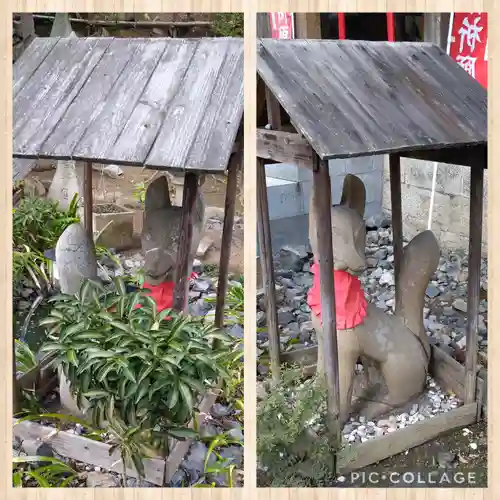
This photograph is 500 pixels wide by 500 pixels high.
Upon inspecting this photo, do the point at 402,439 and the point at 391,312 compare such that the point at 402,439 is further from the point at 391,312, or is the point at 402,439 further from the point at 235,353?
the point at 391,312

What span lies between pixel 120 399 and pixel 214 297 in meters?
0.58

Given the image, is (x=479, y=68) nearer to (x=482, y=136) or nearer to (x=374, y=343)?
(x=482, y=136)

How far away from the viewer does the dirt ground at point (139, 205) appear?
269cm

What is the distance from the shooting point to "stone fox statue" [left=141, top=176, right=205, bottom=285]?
282 centimetres

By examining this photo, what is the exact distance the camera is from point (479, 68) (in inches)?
118

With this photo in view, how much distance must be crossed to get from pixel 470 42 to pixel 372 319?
1.21 meters

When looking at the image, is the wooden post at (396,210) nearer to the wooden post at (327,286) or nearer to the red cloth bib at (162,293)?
the wooden post at (327,286)

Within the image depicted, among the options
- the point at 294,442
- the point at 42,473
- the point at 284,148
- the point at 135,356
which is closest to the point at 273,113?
the point at 284,148

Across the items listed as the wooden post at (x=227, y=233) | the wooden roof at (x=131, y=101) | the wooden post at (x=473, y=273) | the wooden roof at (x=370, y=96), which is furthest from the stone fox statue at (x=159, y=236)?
the wooden post at (x=473, y=273)

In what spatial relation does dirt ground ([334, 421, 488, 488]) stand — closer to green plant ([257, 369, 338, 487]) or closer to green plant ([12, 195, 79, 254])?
green plant ([257, 369, 338, 487])

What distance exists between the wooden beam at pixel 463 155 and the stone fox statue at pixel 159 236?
101 cm

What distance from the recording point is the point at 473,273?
9.78 feet

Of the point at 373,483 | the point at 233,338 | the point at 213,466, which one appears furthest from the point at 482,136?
the point at 213,466

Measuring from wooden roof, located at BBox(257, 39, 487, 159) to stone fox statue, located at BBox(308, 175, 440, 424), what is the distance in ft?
1.21
